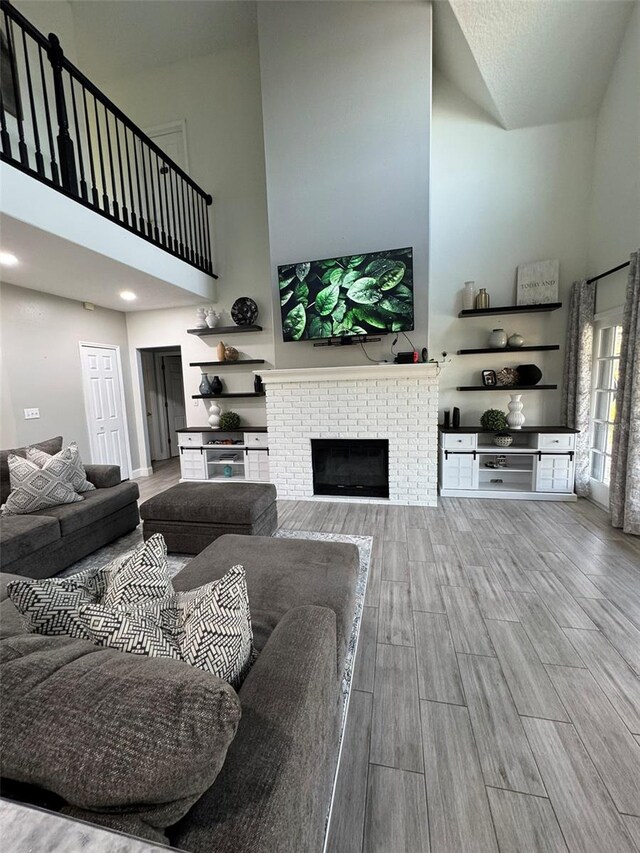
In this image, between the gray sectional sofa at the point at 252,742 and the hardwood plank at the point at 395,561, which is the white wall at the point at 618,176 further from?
the gray sectional sofa at the point at 252,742

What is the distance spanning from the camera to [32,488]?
8.82 ft

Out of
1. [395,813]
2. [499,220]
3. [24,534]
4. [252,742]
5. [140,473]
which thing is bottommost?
[395,813]

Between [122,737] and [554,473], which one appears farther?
[554,473]

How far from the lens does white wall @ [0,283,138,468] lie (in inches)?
145

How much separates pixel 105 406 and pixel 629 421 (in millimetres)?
5932

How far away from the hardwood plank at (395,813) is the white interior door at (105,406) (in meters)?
4.80

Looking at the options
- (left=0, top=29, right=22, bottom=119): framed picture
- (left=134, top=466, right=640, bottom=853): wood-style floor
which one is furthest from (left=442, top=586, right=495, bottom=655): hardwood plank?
(left=0, top=29, right=22, bottom=119): framed picture

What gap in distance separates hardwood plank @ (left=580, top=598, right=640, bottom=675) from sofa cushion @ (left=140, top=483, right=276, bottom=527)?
222 cm

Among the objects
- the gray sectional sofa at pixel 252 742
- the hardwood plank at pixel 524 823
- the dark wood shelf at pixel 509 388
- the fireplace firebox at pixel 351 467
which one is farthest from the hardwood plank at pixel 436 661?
the dark wood shelf at pixel 509 388

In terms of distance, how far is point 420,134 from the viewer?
355 centimetres

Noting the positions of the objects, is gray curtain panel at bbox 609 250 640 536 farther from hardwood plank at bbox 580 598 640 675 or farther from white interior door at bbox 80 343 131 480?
white interior door at bbox 80 343 131 480

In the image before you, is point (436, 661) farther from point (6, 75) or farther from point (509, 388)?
point (6, 75)

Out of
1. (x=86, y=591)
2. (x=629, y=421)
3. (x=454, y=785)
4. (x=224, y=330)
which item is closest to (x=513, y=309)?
(x=629, y=421)

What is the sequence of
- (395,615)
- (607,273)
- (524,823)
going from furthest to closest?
(607,273)
(395,615)
(524,823)
